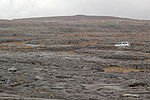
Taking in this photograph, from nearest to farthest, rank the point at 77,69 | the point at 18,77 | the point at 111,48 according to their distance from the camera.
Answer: the point at 18,77, the point at 77,69, the point at 111,48

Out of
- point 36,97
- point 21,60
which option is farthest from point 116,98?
point 21,60

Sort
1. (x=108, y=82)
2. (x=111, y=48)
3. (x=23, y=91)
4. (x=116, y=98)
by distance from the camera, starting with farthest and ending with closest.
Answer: (x=111, y=48) → (x=108, y=82) → (x=23, y=91) → (x=116, y=98)

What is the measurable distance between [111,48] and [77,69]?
2587cm

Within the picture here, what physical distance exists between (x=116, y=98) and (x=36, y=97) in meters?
6.90

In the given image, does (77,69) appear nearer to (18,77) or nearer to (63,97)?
(18,77)

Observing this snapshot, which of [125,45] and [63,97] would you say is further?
[125,45]

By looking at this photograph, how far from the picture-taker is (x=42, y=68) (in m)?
35.9

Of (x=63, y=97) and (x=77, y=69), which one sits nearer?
(x=63, y=97)

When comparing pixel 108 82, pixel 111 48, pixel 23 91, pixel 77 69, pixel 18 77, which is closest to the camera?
pixel 23 91

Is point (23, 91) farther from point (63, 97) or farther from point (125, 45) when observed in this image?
point (125, 45)

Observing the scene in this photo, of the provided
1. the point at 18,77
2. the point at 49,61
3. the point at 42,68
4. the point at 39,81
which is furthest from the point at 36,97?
the point at 49,61

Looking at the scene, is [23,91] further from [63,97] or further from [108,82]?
[108,82]

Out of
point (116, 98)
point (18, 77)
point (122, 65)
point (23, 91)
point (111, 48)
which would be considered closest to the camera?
point (116, 98)

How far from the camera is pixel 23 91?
24.2 m
